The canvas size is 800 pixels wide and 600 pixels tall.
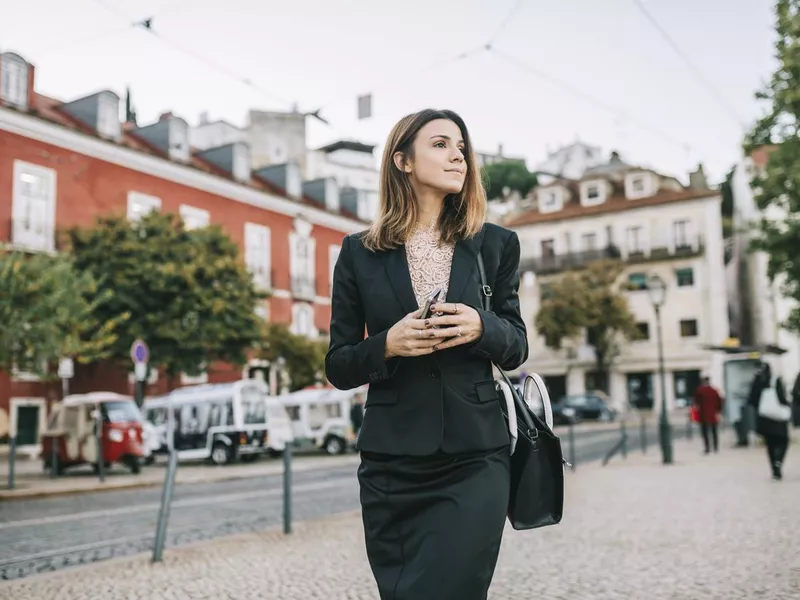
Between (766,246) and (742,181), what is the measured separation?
1288 inches

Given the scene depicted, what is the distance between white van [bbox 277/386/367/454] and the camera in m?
25.2

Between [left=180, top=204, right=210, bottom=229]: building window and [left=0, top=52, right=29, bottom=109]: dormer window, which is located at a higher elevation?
[left=0, top=52, right=29, bottom=109]: dormer window

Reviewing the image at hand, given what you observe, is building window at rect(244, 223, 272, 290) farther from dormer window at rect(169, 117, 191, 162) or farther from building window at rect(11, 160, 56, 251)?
building window at rect(11, 160, 56, 251)

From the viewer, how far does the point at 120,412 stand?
1961 cm

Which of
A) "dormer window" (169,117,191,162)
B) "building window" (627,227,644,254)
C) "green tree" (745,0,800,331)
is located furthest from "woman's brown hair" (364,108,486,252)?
"building window" (627,227,644,254)

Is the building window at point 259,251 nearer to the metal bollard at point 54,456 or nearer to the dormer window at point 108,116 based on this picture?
the dormer window at point 108,116

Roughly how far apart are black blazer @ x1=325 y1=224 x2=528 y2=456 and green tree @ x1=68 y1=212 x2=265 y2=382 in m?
23.7

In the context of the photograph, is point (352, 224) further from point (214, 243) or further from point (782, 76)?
point (782, 76)

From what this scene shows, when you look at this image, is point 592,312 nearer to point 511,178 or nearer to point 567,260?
point 567,260

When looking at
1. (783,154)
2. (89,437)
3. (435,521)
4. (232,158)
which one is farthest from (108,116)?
(435,521)

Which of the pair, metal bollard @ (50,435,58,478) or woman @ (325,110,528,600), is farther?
metal bollard @ (50,435,58,478)

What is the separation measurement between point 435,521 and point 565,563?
4342mm

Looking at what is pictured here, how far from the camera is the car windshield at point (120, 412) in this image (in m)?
19.3

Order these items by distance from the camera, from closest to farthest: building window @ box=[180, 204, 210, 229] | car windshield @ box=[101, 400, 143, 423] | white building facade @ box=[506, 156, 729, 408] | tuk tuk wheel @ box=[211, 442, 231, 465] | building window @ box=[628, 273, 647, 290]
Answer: car windshield @ box=[101, 400, 143, 423]
tuk tuk wheel @ box=[211, 442, 231, 465]
building window @ box=[180, 204, 210, 229]
white building facade @ box=[506, 156, 729, 408]
building window @ box=[628, 273, 647, 290]
